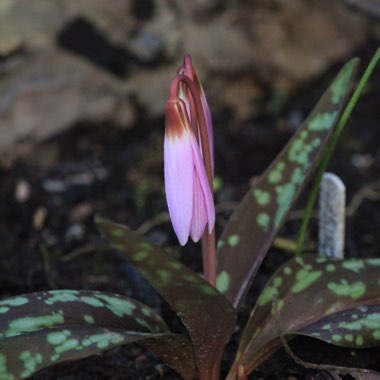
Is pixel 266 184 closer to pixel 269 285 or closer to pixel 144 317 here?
pixel 269 285

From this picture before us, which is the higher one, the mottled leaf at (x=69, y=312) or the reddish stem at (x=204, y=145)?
the reddish stem at (x=204, y=145)

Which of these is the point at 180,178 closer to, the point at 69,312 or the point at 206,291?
the point at 206,291

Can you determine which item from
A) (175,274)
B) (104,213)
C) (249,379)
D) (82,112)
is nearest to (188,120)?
(175,274)

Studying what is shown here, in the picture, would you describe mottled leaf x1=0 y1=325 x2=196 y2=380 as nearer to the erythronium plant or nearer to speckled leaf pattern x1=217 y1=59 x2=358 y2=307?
the erythronium plant

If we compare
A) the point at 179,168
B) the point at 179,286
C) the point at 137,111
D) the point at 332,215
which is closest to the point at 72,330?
the point at 179,286

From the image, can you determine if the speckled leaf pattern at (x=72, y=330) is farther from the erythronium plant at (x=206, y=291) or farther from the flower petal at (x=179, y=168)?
the flower petal at (x=179, y=168)

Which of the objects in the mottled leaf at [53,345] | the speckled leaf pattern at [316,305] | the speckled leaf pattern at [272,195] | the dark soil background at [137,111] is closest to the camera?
the mottled leaf at [53,345]

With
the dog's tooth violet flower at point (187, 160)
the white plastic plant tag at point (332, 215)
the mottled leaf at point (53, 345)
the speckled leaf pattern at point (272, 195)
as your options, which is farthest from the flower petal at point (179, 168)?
the white plastic plant tag at point (332, 215)
